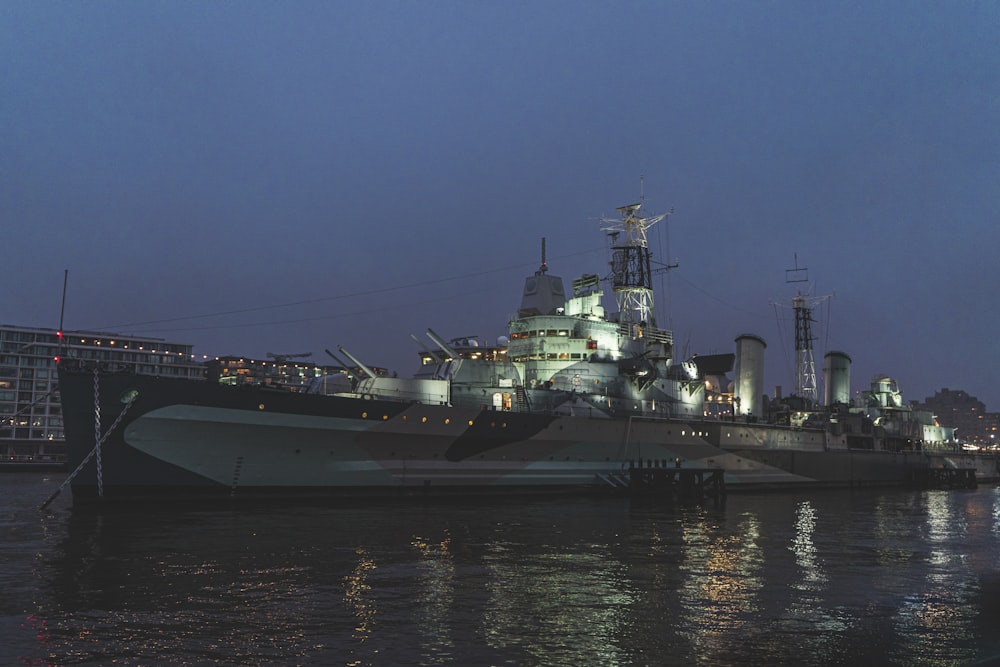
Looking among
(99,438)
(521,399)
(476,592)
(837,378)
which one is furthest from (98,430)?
(837,378)

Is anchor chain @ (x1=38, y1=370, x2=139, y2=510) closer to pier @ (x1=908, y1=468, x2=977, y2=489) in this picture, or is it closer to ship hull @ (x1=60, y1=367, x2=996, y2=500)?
ship hull @ (x1=60, y1=367, x2=996, y2=500)

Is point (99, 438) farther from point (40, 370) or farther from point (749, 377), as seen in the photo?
point (40, 370)

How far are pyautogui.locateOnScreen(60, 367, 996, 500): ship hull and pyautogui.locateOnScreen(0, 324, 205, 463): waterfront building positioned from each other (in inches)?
2262

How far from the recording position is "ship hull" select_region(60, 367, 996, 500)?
73.8 feet

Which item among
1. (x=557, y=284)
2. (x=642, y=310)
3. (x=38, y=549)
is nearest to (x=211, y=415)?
(x=38, y=549)

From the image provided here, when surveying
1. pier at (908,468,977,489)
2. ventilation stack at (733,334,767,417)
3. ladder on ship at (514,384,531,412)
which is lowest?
pier at (908,468,977,489)

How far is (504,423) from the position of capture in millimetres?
29359

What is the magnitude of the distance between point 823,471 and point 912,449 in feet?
49.8

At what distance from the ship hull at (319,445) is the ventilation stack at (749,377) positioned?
11.1 m

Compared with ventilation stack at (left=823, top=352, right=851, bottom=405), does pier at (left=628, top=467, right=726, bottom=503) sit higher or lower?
lower

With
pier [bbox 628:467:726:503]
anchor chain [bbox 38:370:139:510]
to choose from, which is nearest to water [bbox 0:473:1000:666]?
anchor chain [bbox 38:370:139:510]

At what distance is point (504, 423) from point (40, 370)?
8154 centimetres

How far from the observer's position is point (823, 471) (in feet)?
154

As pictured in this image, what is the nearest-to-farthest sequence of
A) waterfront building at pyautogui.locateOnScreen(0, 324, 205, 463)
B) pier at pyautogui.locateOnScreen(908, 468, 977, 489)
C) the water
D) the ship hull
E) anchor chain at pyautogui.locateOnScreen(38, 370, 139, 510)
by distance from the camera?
the water < anchor chain at pyautogui.locateOnScreen(38, 370, 139, 510) < the ship hull < pier at pyautogui.locateOnScreen(908, 468, 977, 489) < waterfront building at pyautogui.locateOnScreen(0, 324, 205, 463)
